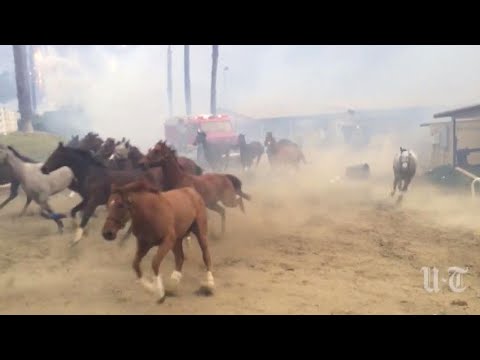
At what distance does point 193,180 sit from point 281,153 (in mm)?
10600

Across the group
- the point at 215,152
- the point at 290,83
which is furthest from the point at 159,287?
the point at 290,83

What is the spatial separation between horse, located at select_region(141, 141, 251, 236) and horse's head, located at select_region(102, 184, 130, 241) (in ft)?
7.43

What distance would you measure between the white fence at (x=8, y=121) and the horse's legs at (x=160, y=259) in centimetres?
1623

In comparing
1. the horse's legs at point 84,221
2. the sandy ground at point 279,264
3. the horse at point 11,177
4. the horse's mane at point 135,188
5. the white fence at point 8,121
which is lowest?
the sandy ground at point 279,264

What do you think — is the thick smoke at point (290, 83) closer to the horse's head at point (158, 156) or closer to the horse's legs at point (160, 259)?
the horse's head at point (158, 156)

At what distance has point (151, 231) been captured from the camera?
5.39 meters

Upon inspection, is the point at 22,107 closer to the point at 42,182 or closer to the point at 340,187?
the point at 42,182

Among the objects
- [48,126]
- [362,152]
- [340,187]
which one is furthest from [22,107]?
[362,152]

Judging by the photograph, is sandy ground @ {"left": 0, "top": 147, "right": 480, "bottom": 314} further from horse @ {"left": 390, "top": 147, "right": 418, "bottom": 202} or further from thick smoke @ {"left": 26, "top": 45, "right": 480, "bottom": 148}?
thick smoke @ {"left": 26, "top": 45, "right": 480, "bottom": 148}

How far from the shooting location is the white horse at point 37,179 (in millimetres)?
9281

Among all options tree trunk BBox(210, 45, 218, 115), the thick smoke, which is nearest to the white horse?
the thick smoke

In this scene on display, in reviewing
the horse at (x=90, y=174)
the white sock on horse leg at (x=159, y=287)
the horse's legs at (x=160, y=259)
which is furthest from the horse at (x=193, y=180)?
the white sock on horse leg at (x=159, y=287)

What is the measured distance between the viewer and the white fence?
19.5m

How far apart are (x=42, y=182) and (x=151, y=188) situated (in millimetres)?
4774
